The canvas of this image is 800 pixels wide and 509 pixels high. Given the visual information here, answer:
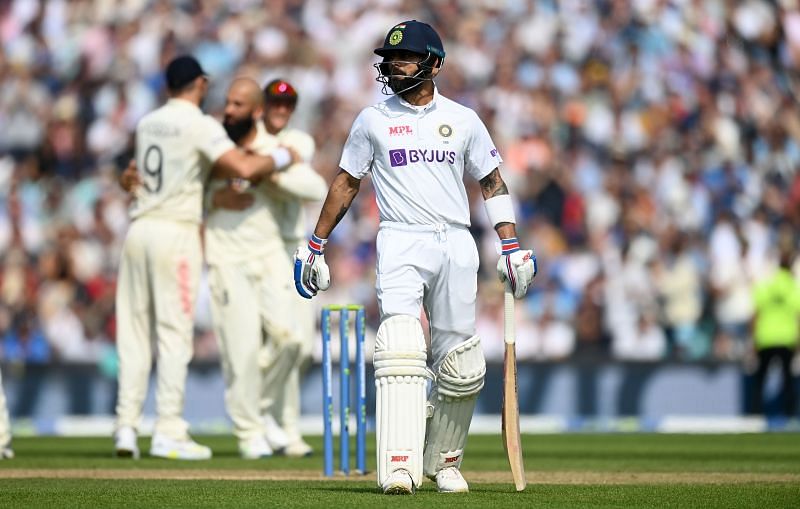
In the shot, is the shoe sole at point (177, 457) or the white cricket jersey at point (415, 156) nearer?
the white cricket jersey at point (415, 156)

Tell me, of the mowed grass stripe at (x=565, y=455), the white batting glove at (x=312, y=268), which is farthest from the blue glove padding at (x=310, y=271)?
the mowed grass stripe at (x=565, y=455)

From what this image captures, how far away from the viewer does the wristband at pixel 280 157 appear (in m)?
9.54

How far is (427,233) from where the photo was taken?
21.2 feet

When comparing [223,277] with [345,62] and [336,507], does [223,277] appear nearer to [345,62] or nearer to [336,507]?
[336,507]

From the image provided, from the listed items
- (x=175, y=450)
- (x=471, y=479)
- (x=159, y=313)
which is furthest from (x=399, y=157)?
(x=175, y=450)

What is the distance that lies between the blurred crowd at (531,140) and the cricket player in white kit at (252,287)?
5.14 metres

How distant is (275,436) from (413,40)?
4.39 m

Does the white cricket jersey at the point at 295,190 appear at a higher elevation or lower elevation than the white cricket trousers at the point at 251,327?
higher

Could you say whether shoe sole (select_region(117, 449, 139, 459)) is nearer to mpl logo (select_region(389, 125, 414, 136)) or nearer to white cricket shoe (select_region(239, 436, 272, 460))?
white cricket shoe (select_region(239, 436, 272, 460))

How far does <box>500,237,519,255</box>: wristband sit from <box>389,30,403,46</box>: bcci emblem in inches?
39.3

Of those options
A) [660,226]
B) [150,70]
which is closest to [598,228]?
[660,226]

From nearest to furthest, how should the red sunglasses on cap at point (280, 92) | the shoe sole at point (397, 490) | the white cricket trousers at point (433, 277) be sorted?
the shoe sole at point (397, 490) → the white cricket trousers at point (433, 277) → the red sunglasses on cap at point (280, 92)

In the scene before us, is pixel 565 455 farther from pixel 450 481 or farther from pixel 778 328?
pixel 778 328

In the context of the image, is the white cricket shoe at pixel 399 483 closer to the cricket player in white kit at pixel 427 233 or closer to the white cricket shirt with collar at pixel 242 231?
the cricket player in white kit at pixel 427 233
